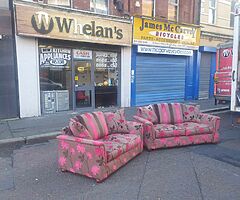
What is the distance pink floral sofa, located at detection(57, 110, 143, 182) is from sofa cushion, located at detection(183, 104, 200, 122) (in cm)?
164

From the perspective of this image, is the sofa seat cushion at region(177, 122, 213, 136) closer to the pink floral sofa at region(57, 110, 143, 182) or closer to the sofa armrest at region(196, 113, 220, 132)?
the sofa armrest at region(196, 113, 220, 132)

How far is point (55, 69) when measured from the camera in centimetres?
866

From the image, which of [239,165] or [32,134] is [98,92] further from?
[239,165]

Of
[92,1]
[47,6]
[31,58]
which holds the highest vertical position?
[92,1]

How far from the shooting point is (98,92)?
9.81 metres

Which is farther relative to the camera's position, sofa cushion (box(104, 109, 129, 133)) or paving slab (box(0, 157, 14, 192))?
sofa cushion (box(104, 109, 129, 133))

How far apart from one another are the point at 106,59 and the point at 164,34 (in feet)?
11.4

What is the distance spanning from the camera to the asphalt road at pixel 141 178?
10.7 feet

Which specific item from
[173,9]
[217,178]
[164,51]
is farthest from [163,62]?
[217,178]

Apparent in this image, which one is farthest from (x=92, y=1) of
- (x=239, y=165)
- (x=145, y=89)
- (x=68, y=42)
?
(x=239, y=165)

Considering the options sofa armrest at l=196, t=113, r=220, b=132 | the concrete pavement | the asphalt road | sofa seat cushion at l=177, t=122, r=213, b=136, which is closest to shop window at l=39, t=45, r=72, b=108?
the concrete pavement

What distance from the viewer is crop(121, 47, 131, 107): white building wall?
402 inches

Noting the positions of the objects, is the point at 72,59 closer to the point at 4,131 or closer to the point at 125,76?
the point at 125,76

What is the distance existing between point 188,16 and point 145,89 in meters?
5.04
